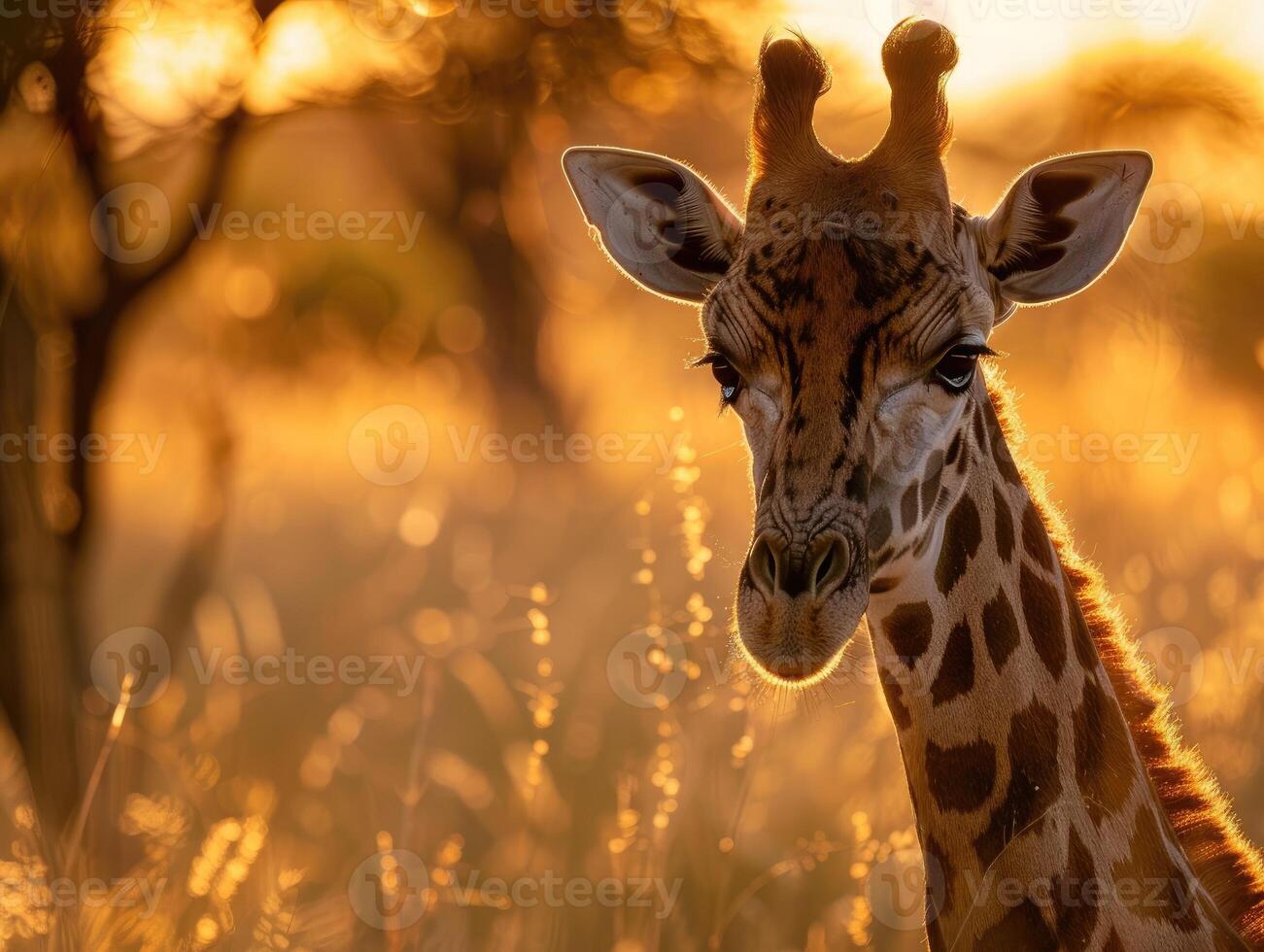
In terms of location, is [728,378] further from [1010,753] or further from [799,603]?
[1010,753]

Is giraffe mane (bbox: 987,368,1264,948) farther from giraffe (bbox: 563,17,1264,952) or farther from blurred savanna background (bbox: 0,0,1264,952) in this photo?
blurred savanna background (bbox: 0,0,1264,952)

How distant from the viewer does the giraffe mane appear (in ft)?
14.6

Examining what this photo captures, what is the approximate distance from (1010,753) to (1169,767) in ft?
2.49

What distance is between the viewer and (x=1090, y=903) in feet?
12.8

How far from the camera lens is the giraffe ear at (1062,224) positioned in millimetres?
4484

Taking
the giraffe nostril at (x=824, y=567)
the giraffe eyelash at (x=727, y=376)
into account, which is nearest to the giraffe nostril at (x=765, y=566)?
the giraffe nostril at (x=824, y=567)

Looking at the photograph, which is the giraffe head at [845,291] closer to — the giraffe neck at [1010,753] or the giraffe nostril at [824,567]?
the giraffe nostril at [824,567]

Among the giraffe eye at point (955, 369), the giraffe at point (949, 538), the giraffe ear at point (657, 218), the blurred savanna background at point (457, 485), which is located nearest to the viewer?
the giraffe at point (949, 538)

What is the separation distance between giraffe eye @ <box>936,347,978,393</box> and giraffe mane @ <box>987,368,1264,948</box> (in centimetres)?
52

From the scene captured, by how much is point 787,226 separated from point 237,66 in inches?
226

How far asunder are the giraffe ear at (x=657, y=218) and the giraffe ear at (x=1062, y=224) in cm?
85

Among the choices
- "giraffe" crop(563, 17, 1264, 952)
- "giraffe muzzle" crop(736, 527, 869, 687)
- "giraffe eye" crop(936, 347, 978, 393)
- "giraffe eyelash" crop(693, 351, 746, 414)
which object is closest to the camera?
"giraffe muzzle" crop(736, 527, 869, 687)

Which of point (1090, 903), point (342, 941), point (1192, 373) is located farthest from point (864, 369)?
point (1192, 373)

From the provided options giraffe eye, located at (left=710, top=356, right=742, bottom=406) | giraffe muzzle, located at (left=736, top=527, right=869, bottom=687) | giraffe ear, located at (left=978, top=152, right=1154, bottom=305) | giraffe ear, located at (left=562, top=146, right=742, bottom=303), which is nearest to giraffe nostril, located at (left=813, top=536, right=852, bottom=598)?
giraffe muzzle, located at (left=736, top=527, right=869, bottom=687)
